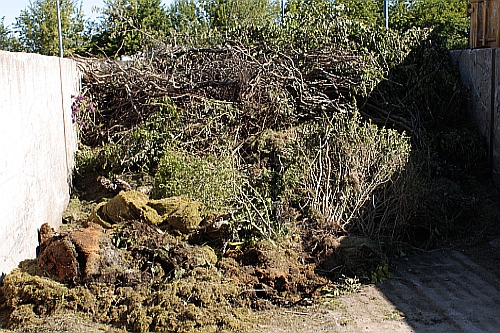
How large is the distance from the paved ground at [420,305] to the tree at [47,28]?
2094 cm

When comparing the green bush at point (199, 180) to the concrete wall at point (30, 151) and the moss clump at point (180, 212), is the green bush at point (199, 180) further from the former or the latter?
the concrete wall at point (30, 151)

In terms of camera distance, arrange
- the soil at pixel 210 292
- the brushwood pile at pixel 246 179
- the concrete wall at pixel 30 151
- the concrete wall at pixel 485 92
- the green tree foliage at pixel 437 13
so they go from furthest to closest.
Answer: the green tree foliage at pixel 437 13 → the concrete wall at pixel 485 92 → the brushwood pile at pixel 246 179 → the concrete wall at pixel 30 151 → the soil at pixel 210 292

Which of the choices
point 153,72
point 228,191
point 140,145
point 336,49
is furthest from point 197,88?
point 228,191

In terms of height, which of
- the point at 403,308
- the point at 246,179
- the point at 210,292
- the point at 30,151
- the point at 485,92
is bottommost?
the point at 403,308

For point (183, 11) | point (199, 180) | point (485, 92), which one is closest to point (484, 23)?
point (485, 92)

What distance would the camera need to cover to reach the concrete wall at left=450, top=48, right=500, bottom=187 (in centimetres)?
939

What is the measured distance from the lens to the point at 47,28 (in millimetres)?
24766

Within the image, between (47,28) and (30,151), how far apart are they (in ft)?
67.1

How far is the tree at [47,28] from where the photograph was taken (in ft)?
81.3

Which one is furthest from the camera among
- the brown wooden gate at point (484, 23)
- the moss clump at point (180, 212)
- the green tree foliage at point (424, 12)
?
the green tree foliage at point (424, 12)

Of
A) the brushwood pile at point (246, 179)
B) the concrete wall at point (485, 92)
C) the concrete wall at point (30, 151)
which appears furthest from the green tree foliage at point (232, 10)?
the concrete wall at point (30, 151)

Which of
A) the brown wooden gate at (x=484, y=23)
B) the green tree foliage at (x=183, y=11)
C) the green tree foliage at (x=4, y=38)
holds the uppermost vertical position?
the green tree foliage at (x=183, y=11)

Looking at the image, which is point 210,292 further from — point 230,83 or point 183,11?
point 183,11

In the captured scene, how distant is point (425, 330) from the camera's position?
502cm
